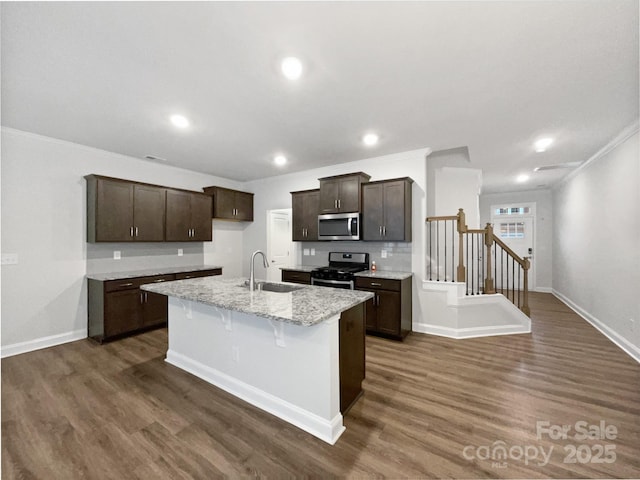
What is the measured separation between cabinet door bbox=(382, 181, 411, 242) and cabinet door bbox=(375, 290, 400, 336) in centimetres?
83

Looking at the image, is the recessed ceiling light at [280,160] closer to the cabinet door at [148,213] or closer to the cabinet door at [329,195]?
the cabinet door at [329,195]

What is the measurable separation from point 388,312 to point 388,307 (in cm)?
7

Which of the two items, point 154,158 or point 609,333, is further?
point 154,158

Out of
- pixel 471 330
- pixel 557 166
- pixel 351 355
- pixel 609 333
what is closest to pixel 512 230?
pixel 557 166

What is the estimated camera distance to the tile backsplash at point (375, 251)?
167 inches

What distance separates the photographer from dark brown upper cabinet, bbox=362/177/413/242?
391cm

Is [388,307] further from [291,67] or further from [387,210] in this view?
[291,67]

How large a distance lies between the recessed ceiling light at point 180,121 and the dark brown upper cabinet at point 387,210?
100 inches

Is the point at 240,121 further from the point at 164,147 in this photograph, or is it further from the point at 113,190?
the point at 113,190

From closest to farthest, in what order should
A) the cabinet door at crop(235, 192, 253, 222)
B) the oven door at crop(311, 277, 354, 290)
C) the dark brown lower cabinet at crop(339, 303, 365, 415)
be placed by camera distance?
the dark brown lower cabinet at crop(339, 303, 365, 415), the oven door at crop(311, 277, 354, 290), the cabinet door at crop(235, 192, 253, 222)

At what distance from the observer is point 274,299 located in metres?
2.22

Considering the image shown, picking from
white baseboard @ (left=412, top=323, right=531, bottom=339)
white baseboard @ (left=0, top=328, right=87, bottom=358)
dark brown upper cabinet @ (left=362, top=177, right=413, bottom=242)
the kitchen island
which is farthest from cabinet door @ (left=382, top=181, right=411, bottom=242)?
white baseboard @ (left=0, top=328, right=87, bottom=358)

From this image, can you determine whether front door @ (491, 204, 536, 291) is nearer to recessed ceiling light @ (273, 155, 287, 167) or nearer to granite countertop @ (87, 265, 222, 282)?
recessed ceiling light @ (273, 155, 287, 167)

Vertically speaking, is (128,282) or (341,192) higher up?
(341,192)
